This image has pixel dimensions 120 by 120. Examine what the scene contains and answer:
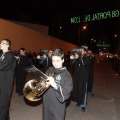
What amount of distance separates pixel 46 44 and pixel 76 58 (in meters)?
18.2

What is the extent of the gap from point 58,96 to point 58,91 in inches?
5.1

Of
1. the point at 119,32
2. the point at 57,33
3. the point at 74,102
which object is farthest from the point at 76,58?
the point at 119,32

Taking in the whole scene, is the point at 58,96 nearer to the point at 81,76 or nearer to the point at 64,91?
the point at 64,91

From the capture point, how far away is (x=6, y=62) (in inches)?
188

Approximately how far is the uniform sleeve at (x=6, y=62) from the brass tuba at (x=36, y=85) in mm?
1490

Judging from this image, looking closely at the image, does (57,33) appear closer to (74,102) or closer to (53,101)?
(74,102)

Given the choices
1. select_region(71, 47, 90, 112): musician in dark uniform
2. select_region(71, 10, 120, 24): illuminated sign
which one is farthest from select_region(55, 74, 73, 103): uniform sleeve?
select_region(71, 10, 120, 24): illuminated sign

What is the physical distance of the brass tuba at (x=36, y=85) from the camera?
3.08 m

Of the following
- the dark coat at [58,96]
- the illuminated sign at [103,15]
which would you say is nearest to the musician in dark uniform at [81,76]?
the dark coat at [58,96]

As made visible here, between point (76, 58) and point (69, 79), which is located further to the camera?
point (76, 58)

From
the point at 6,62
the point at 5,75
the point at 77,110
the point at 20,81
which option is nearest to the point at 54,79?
the point at 6,62

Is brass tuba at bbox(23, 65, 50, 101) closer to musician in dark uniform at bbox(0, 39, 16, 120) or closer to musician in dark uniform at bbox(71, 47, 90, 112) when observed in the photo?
musician in dark uniform at bbox(0, 39, 16, 120)

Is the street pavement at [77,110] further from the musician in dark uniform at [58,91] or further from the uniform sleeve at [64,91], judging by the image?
the uniform sleeve at [64,91]

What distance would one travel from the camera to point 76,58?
7.31m
